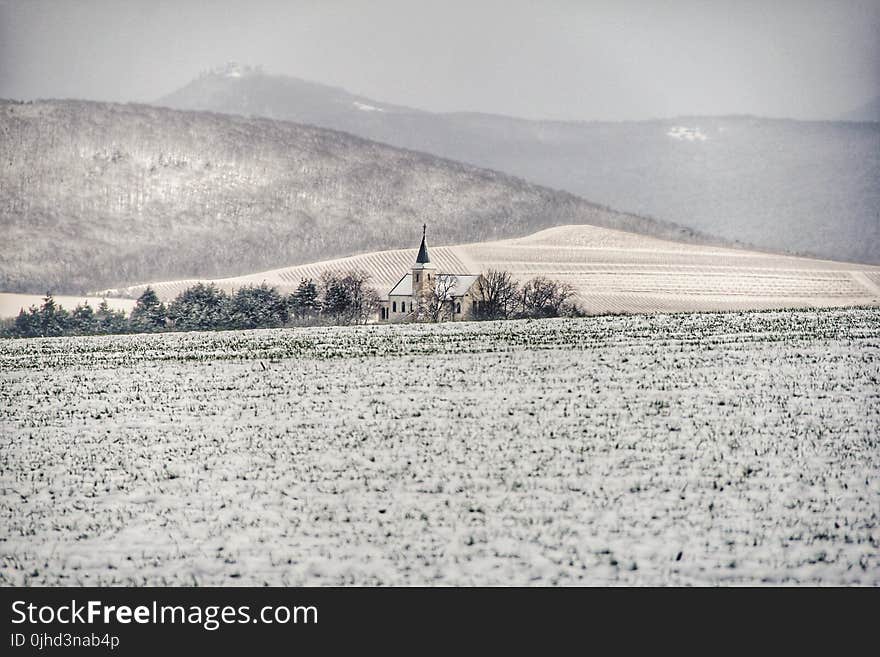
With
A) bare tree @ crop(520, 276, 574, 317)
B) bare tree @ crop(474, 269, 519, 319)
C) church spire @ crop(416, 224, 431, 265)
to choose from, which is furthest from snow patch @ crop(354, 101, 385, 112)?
bare tree @ crop(520, 276, 574, 317)

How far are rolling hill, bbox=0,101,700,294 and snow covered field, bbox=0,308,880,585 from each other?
1731mm

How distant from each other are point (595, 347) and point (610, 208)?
5141 mm

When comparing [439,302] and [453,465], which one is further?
[439,302]

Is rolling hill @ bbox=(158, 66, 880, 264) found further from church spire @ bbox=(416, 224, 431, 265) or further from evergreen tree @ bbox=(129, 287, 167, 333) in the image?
evergreen tree @ bbox=(129, 287, 167, 333)

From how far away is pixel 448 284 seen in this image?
14945 mm

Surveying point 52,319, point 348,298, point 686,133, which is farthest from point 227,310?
point 686,133

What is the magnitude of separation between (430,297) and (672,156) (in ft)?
19.5

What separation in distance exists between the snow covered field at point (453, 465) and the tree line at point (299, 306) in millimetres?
1549

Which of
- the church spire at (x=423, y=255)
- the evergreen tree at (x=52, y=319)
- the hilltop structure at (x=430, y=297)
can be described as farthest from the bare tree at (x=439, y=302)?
the evergreen tree at (x=52, y=319)

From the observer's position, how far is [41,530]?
7.40m

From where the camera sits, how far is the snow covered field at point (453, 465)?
684 cm

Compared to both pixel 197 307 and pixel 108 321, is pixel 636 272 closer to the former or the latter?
pixel 197 307

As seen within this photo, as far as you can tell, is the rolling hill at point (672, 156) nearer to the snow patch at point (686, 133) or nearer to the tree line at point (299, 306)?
the snow patch at point (686, 133)
